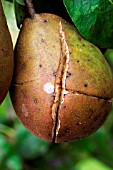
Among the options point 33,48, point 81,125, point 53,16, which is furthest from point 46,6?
point 81,125

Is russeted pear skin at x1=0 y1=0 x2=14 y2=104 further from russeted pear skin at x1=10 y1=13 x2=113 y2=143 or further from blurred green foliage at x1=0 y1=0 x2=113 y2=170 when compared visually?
blurred green foliage at x1=0 y1=0 x2=113 y2=170

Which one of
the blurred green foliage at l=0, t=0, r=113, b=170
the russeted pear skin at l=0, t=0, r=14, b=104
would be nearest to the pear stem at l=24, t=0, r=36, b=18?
the russeted pear skin at l=0, t=0, r=14, b=104

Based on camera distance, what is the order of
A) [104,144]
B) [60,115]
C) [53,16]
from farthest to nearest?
[104,144] < [53,16] < [60,115]

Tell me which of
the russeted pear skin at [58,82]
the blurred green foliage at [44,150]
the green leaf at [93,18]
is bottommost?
the blurred green foliage at [44,150]

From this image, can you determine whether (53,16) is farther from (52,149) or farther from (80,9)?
A: (52,149)

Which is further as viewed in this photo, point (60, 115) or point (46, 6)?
point (46, 6)

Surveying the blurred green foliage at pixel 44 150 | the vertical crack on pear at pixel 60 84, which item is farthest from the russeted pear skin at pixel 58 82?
the blurred green foliage at pixel 44 150

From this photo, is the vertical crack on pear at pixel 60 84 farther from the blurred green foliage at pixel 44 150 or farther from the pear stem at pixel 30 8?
the blurred green foliage at pixel 44 150
